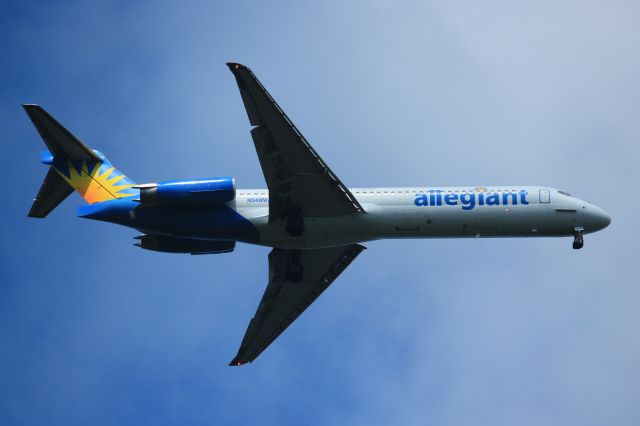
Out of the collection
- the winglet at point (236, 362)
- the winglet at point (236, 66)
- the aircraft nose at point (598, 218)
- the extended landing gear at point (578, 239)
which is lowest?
the winglet at point (236, 362)

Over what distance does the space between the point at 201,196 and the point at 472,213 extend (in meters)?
12.4

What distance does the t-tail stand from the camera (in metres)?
48.5

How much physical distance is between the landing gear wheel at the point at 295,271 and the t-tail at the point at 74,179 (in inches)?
340

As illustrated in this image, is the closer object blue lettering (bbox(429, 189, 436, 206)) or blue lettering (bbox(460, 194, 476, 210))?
blue lettering (bbox(429, 189, 436, 206))

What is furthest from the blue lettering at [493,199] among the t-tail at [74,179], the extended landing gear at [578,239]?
the t-tail at [74,179]

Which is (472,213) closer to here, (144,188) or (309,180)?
(309,180)

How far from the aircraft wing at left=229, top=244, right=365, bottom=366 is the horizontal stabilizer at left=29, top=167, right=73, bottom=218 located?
10602 millimetres

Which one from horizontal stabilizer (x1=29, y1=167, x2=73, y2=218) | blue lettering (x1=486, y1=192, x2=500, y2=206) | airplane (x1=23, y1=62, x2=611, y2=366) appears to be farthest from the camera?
horizontal stabilizer (x1=29, y1=167, x2=73, y2=218)

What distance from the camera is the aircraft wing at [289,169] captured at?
142 ft

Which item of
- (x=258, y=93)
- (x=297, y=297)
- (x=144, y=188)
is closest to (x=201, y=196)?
(x=144, y=188)

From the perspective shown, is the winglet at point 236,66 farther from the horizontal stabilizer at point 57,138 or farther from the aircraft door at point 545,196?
the aircraft door at point 545,196

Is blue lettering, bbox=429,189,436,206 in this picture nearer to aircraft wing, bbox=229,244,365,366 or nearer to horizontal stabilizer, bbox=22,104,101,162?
aircraft wing, bbox=229,244,365,366

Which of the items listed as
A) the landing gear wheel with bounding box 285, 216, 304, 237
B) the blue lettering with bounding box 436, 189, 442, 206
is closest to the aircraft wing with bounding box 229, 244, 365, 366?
the landing gear wheel with bounding box 285, 216, 304, 237

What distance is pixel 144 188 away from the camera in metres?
45.7
